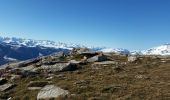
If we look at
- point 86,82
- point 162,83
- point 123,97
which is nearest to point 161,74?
point 162,83

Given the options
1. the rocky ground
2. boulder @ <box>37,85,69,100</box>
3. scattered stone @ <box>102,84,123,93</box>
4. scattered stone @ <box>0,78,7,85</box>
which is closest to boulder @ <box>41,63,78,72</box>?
the rocky ground

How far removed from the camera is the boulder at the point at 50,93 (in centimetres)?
2208

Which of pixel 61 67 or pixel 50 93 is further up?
pixel 61 67

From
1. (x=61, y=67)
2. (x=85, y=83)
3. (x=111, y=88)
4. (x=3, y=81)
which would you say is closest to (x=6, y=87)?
(x=3, y=81)

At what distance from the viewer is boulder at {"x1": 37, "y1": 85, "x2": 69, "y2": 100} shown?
22.1m

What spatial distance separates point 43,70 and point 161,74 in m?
12.7

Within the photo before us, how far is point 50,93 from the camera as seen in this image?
22.8m

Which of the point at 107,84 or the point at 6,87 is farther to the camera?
the point at 6,87

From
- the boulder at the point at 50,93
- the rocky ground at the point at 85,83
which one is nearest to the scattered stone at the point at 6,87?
the rocky ground at the point at 85,83

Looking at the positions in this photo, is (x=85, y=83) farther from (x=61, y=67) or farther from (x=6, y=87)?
(x=61, y=67)

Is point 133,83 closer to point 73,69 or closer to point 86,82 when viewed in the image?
point 86,82

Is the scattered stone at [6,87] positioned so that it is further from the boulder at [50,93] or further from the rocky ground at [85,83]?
the boulder at [50,93]

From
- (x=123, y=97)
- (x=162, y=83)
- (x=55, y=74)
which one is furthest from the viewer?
(x=55, y=74)

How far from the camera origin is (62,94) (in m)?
22.1
